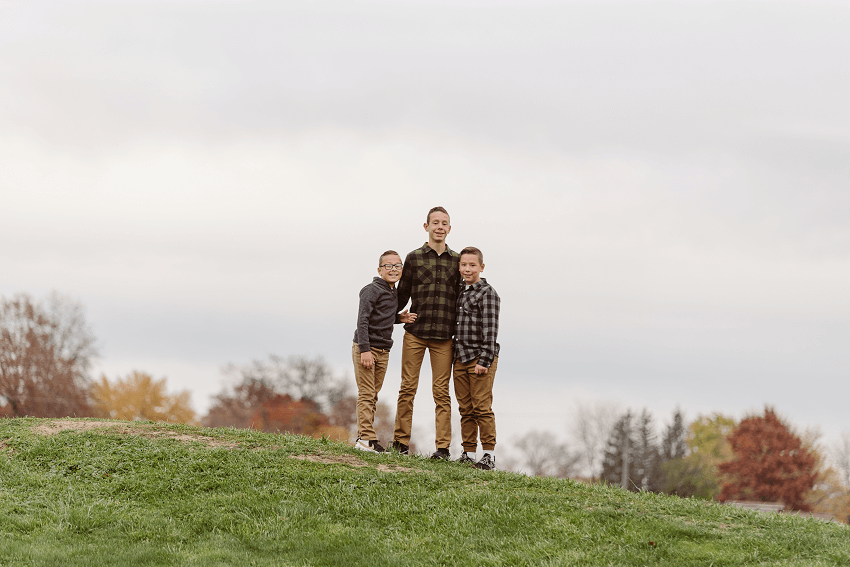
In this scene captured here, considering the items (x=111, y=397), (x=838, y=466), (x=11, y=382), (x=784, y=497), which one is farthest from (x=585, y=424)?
(x=11, y=382)

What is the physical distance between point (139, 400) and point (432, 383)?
37844 mm

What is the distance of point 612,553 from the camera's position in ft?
21.3

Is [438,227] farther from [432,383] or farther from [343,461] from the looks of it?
[343,461]

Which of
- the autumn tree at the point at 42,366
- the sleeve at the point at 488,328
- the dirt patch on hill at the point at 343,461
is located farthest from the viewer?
the autumn tree at the point at 42,366

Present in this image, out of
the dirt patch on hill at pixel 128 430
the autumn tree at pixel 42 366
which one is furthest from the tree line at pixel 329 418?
the dirt patch on hill at pixel 128 430

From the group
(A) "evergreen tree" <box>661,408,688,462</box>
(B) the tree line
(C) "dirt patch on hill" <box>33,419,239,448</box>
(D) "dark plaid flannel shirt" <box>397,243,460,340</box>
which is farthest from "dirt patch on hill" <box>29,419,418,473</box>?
(A) "evergreen tree" <box>661,408,688,462</box>

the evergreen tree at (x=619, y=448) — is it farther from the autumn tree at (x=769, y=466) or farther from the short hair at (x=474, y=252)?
the short hair at (x=474, y=252)

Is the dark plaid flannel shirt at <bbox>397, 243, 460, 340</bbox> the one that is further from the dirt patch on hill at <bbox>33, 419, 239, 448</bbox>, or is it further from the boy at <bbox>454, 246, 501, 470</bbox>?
the dirt patch on hill at <bbox>33, 419, 239, 448</bbox>

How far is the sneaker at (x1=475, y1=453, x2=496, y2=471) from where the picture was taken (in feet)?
30.6

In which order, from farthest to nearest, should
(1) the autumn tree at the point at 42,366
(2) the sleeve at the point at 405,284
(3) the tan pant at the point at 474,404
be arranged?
(1) the autumn tree at the point at 42,366 → (2) the sleeve at the point at 405,284 → (3) the tan pant at the point at 474,404

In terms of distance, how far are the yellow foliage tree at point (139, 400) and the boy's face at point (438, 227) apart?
119 feet

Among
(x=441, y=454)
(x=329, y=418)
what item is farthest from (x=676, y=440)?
(x=441, y=454)

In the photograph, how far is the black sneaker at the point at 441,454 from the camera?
31.8ft

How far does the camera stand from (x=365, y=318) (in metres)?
9.57
